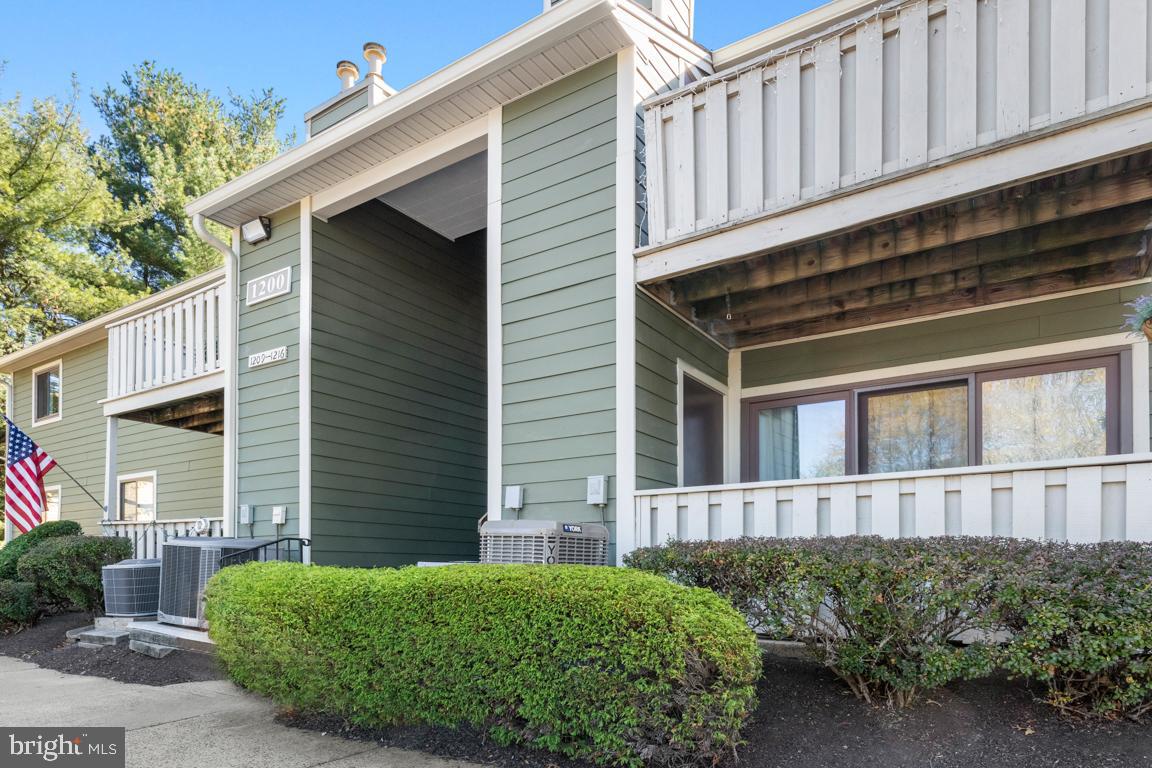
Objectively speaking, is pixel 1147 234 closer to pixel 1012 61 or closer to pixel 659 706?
pixel 1012 61

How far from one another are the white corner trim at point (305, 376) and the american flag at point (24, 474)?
4.46m

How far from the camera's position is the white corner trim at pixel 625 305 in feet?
16.1

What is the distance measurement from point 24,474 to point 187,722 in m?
6.91

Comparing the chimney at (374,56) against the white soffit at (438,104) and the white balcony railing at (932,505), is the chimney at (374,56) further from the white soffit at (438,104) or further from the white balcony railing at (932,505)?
the white balcony railing at (932,505)

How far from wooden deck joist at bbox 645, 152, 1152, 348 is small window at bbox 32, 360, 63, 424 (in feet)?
44.6

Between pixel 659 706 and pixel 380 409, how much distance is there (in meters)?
5.48

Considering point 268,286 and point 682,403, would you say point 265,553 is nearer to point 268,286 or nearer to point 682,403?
point 268,286

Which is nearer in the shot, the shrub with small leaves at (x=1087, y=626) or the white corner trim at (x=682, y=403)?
the shrub with small leaves at (x=1087, y=626)

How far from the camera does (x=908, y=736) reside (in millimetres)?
3141

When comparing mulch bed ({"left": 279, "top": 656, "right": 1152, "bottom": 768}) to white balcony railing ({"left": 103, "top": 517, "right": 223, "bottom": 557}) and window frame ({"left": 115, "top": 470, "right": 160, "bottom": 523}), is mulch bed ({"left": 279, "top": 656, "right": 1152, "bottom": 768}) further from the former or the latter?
window frame ({"left": 115, "top": 470, "right": 160, "bottom": 523})

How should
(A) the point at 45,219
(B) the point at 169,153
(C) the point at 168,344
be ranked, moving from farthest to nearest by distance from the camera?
(B) the point at 169,153 < (A) the point at 45,219 < (C) the point at 168,344

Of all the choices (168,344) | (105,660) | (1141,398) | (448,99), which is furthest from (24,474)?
(1141,398)

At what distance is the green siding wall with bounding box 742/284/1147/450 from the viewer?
16.7 ft

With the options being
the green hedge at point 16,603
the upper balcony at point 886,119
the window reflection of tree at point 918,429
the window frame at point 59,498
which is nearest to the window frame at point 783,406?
the window reflection of tree at point 918,429
